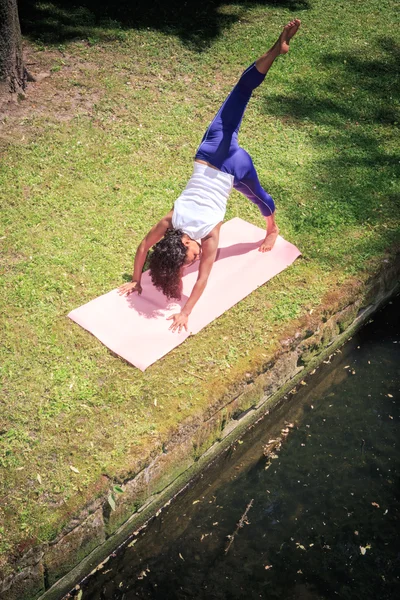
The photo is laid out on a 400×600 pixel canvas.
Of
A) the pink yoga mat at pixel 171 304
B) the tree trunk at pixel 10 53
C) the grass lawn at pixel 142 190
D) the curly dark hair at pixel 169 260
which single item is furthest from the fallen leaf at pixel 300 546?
the tree trunk at pixel 10 53

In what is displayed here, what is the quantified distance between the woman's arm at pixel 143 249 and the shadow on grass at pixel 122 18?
597cm

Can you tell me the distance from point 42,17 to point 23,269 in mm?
6490

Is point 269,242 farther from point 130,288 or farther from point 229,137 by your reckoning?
point 130,288

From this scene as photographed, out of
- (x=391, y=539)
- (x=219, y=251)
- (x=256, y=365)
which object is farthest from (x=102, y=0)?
(x=391, y=539)

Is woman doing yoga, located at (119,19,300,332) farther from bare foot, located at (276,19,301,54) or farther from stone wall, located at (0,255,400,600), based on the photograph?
stone wall, located at (0,255,400,600)

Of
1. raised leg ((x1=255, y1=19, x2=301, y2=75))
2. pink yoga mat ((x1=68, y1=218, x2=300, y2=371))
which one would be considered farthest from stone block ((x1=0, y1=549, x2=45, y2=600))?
raised leg ((x1=255, y1=19, x2=301, y2=75))

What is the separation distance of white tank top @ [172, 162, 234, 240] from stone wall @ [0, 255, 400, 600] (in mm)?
1195

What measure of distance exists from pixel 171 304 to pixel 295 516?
2147 mm

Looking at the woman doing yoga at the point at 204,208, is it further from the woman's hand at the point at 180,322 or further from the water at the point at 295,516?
the water at the point at 295,516

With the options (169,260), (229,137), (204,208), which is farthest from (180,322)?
(229,137)

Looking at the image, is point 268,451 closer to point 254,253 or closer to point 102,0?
point 254,253

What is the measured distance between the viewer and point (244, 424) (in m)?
5.87

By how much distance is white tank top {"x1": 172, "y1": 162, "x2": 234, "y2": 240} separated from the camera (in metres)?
5.88

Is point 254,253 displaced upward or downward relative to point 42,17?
downward
